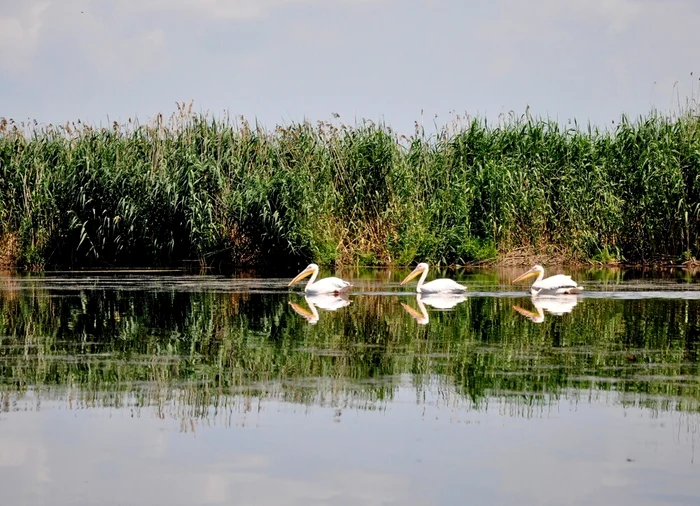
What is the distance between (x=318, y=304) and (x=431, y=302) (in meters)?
1.53

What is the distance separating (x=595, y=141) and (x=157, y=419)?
17.9 meters

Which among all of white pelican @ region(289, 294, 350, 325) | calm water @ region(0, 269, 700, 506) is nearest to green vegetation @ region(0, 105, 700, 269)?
white pelican @ region(289, 294, 350, 325)

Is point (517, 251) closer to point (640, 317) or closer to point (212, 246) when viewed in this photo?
point (212, 246)

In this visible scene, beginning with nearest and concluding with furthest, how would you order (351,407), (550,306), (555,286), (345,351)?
(351,407) → (345,351) → (550,306) → (555,286)

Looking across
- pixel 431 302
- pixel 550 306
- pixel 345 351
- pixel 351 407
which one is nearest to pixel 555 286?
pixel 550 306

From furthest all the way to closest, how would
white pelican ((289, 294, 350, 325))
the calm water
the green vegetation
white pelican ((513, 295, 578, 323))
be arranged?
the green vegetation
white pelican ((289, 294, 350, 325))
white pelican ((513, 295, 578, 323))
the calm water

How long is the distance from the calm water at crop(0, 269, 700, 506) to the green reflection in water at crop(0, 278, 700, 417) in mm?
34

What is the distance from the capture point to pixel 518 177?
23047mm

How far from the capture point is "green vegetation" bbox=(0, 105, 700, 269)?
22.2m

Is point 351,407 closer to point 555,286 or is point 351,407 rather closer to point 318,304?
point 318,304

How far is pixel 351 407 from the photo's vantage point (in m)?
7.73

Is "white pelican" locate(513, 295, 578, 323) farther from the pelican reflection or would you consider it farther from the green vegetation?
the green vegetation

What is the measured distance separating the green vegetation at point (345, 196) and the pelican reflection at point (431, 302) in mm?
5960

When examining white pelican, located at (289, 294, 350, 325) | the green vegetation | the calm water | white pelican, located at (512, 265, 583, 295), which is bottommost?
the calm water
